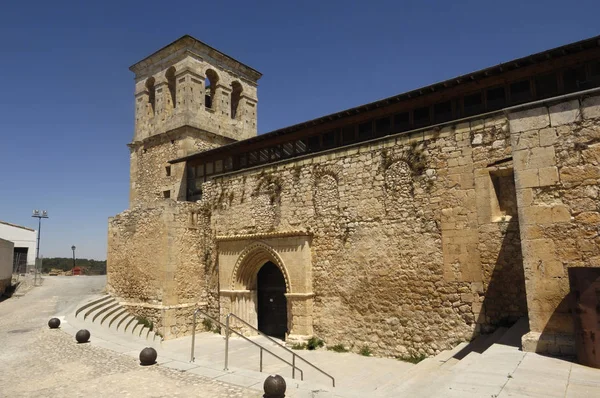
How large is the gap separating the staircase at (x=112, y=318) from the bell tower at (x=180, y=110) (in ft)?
18.2

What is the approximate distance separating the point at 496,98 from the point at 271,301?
9.02m

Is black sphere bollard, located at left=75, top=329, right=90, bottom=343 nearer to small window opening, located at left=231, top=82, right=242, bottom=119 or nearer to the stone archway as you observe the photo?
the stone archway

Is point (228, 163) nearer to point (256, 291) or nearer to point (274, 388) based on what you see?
point (256, 291)

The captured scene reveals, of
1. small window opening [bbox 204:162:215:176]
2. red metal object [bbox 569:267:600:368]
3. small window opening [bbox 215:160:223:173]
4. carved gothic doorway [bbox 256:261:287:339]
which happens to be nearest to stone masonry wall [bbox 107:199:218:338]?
carved gothic doorway [bbox 256:261:287:339]

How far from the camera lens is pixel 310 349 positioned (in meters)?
11.1

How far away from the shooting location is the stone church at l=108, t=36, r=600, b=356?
6156 millimetres

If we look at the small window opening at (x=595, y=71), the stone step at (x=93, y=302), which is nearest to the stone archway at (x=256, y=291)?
the stone step at (x=93, y=302)

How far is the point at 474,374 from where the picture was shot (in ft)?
16.7

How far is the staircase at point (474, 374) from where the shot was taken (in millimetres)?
4617

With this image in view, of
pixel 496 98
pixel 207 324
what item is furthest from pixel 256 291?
pixel 496 98

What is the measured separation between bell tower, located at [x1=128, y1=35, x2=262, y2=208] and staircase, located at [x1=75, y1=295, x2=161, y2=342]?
18.2ft

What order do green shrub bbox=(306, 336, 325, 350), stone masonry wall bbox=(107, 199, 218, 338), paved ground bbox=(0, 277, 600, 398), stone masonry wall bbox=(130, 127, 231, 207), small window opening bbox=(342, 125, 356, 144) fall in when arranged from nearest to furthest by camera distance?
paved ground bbox=(0, 277, 600, 398), green shrub bbox=(306, 336, 325, 350), small window opening bbox=(342, 125, 356, 144), stone masonry wall bbox=(107, 199, 218, 338), stone masonry wall bbox=(130, 127, 231, 207)

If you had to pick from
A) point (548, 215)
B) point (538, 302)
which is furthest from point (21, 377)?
point (548, 215)

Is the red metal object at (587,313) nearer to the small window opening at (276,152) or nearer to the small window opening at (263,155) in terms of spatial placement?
the small window opening at (276,152)
